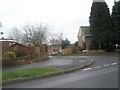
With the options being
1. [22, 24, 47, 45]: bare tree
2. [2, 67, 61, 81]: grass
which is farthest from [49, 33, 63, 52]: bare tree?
[2, 67, 61, 81]: grass

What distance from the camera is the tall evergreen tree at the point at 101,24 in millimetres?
24156

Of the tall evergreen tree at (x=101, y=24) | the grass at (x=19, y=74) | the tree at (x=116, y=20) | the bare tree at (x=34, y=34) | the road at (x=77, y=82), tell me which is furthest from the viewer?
the bare tree at (x=34, y=34)

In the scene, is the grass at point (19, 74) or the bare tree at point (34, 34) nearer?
the grass at point (19, 74)

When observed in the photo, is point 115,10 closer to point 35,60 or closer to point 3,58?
point 35,60

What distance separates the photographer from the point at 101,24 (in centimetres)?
2473

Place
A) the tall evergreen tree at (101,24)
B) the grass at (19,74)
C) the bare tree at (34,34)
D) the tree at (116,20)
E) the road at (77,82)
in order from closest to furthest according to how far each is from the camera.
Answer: the road at (77,82) < the grass at (19,74) < the tree at (116,20) < the tall evergreen tree at (101,24) < the bare tree at (34,34)

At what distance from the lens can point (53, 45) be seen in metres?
52.2

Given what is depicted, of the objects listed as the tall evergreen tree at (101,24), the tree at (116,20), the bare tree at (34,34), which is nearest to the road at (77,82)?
the tall evergreen tree at (101,24)

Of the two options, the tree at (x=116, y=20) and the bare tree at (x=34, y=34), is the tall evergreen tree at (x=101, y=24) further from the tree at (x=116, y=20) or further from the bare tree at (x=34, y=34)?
the bare tree at (x=34, y=34)

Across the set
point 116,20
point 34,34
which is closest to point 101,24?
point 116,20

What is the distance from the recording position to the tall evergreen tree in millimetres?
24156

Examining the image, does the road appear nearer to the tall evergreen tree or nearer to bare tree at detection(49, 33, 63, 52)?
the tall evergreen tree

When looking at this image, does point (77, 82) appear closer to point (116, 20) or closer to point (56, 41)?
point (116, 20)

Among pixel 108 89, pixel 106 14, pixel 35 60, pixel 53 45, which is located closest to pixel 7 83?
pixel 108 89
